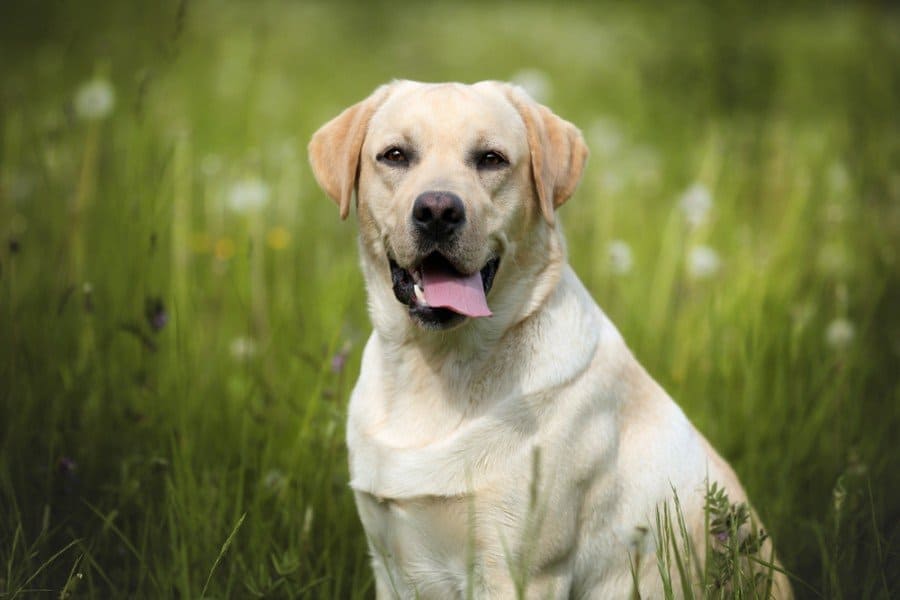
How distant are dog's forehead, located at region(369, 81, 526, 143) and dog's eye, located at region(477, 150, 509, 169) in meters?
0.05

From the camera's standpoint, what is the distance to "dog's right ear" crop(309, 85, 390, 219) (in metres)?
3.08

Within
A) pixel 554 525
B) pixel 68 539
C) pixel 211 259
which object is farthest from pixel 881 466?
pixel 211 259

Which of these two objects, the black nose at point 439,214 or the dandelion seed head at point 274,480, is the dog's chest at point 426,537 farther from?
the black nose at point 439,214

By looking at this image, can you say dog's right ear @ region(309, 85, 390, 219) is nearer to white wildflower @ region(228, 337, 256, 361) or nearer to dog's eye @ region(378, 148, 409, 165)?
dog's eye @ region(378, 148, 409, 165)

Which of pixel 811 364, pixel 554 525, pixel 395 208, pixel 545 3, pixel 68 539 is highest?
pixel 545 3

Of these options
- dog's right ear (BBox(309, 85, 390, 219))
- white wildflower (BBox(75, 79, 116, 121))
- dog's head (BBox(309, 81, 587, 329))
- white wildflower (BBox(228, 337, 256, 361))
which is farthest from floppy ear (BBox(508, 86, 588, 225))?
white wildflower (BBox(75, 79, 116, 121))

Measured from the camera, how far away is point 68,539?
10.0 feet

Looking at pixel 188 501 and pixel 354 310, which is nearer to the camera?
pixel 188 501

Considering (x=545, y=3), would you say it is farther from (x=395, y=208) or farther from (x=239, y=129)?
(x=395, y=208)

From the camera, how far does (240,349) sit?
410 cm

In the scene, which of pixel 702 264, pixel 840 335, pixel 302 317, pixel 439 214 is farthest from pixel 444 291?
pixel 702 264

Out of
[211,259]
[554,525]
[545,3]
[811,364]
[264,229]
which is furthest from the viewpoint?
[545,3]

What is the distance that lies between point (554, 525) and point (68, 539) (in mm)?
1548

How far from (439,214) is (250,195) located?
2181mm
